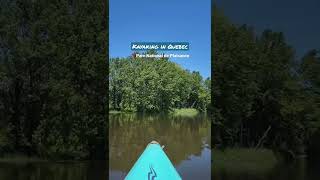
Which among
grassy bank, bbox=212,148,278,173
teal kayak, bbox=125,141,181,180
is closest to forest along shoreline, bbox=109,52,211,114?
grassy bank, bbox=212,148,278,173

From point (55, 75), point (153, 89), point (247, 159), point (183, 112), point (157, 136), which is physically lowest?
point (247, 159)

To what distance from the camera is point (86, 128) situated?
6844mm

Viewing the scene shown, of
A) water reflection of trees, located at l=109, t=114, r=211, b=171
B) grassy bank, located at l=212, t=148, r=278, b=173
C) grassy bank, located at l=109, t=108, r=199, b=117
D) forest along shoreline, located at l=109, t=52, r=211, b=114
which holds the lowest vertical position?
grassy bank, located at l=212, t=148, r=278, b=173

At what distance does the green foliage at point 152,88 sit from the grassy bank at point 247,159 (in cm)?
76

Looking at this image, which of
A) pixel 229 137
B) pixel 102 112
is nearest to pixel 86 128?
pixel 102 112

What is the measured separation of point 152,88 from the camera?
20.9 feet

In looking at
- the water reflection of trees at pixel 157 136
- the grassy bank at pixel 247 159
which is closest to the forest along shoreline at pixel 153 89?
the water reflection of trees at pixel 157 136

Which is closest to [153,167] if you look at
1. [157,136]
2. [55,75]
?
[157,136]

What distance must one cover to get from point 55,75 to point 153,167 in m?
2.32

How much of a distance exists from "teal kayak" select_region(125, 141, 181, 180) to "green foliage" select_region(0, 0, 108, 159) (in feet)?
4.82

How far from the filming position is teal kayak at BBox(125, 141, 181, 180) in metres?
5.34

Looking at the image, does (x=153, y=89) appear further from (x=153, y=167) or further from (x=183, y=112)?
(x=153, y=167)

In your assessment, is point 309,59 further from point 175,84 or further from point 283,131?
point 175,84

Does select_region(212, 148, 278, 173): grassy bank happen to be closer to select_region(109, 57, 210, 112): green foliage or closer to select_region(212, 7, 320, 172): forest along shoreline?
select_region(212, 7, 320, 172): forest along shoreline
